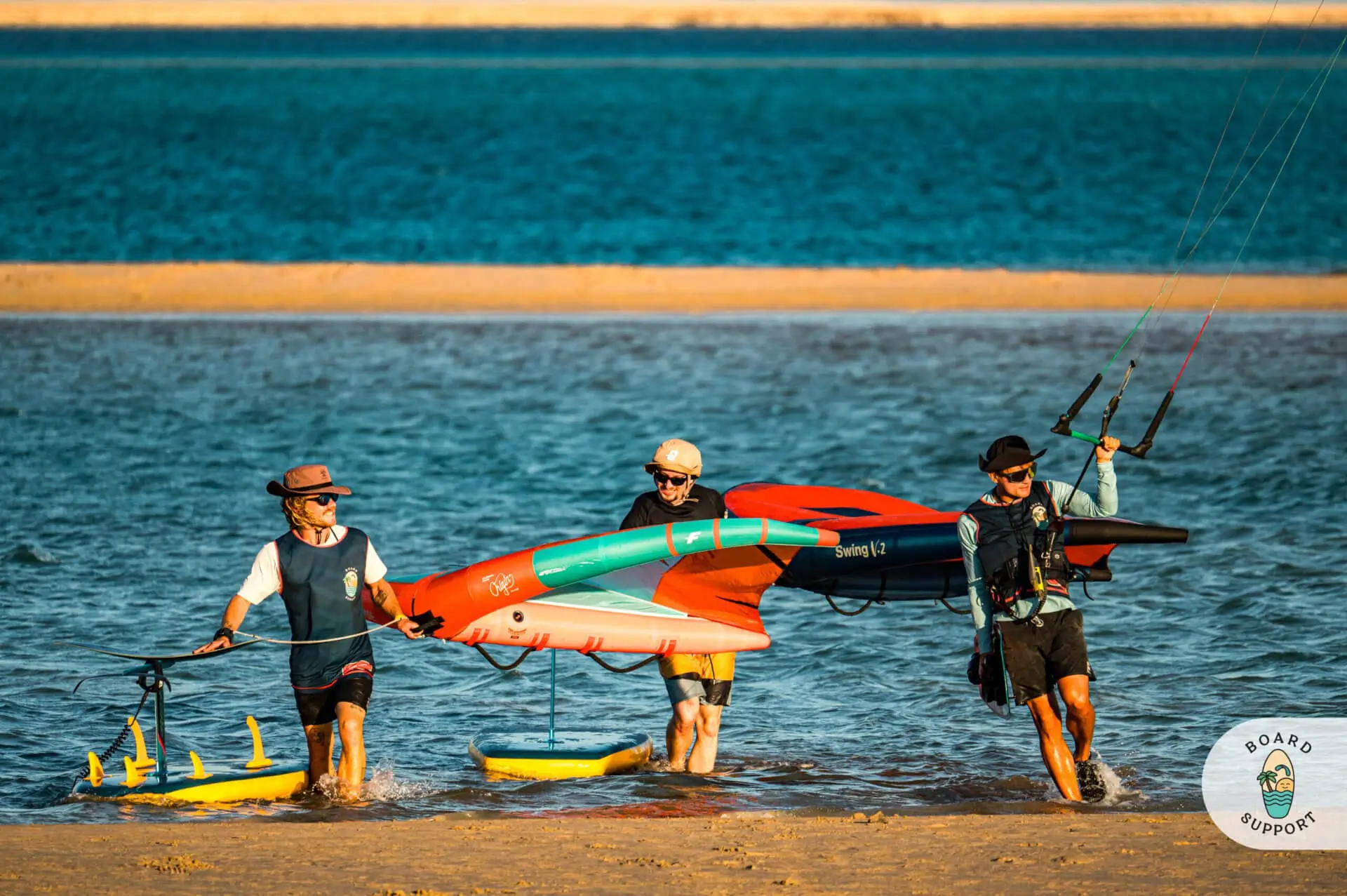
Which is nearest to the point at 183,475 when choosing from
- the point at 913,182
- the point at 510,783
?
the point at 510,783

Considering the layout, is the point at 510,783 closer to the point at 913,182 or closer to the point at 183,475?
the point at 183,475

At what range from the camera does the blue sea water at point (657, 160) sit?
41.0 meters

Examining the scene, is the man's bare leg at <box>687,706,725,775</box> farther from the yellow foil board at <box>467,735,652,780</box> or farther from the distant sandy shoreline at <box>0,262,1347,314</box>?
the distant sandy shoreline at <box>0,262,1347,314</box>

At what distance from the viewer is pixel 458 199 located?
50.8 m

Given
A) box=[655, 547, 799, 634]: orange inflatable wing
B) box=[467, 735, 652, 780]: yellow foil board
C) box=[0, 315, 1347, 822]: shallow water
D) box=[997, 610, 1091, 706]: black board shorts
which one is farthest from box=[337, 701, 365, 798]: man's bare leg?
box=[997, 610, 1091, 706]: black board shorts

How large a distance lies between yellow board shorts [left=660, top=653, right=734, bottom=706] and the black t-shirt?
686 mm

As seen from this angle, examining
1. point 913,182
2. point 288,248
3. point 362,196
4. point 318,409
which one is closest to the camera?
point 318,409

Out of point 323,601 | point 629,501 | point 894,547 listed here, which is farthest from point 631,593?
point 629,501

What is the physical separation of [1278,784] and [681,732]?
2.92 meters

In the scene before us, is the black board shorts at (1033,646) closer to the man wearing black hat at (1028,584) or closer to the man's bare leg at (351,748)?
the man wearing black hat at (1028,584)

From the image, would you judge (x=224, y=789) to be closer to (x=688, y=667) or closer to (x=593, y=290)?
(x=688, y=667)

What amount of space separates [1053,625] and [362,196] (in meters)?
Result: 44.1

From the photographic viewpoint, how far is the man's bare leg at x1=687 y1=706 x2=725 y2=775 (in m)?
9.19

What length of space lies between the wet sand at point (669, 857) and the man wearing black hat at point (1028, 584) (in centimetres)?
59
